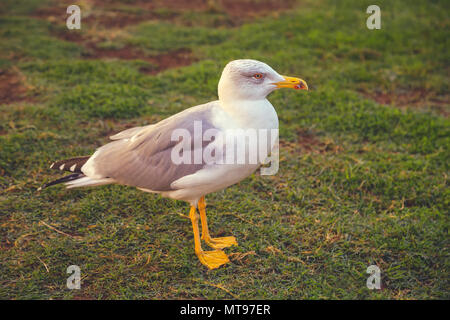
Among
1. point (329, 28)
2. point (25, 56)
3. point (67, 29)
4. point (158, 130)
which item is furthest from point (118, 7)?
point (158, 130)

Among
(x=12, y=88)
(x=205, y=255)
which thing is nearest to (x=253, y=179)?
(x=205, y=255)

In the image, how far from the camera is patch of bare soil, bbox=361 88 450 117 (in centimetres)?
577

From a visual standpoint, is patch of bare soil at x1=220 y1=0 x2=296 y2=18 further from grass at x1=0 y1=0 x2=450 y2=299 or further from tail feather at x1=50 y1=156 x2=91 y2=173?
tail feather at x1=50 y1=156 x2=91 y2=173

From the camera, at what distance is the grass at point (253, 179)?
3432 mm

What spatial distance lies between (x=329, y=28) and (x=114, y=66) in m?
3.78

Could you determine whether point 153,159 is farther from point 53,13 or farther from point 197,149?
point 53,13

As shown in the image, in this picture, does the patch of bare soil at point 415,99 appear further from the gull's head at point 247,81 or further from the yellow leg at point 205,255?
the yellow leg at point 205,255

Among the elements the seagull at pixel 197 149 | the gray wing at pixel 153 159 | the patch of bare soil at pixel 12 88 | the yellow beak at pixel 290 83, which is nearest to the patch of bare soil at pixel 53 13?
the patch of bare soil at pixel 12 88

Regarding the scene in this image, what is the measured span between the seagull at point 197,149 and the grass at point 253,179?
0.52m

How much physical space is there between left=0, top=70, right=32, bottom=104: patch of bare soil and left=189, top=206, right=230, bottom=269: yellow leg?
3159mm

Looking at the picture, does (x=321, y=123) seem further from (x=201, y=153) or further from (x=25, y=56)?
(x=25, y=56)

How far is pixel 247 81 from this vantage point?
3.21 metres

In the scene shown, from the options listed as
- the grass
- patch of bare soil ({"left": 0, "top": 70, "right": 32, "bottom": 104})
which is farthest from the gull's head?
patch of bare soil ({"left": 0, "top": 70, "right": 32, "bottom": 104})

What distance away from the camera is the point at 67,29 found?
7.25 meters
